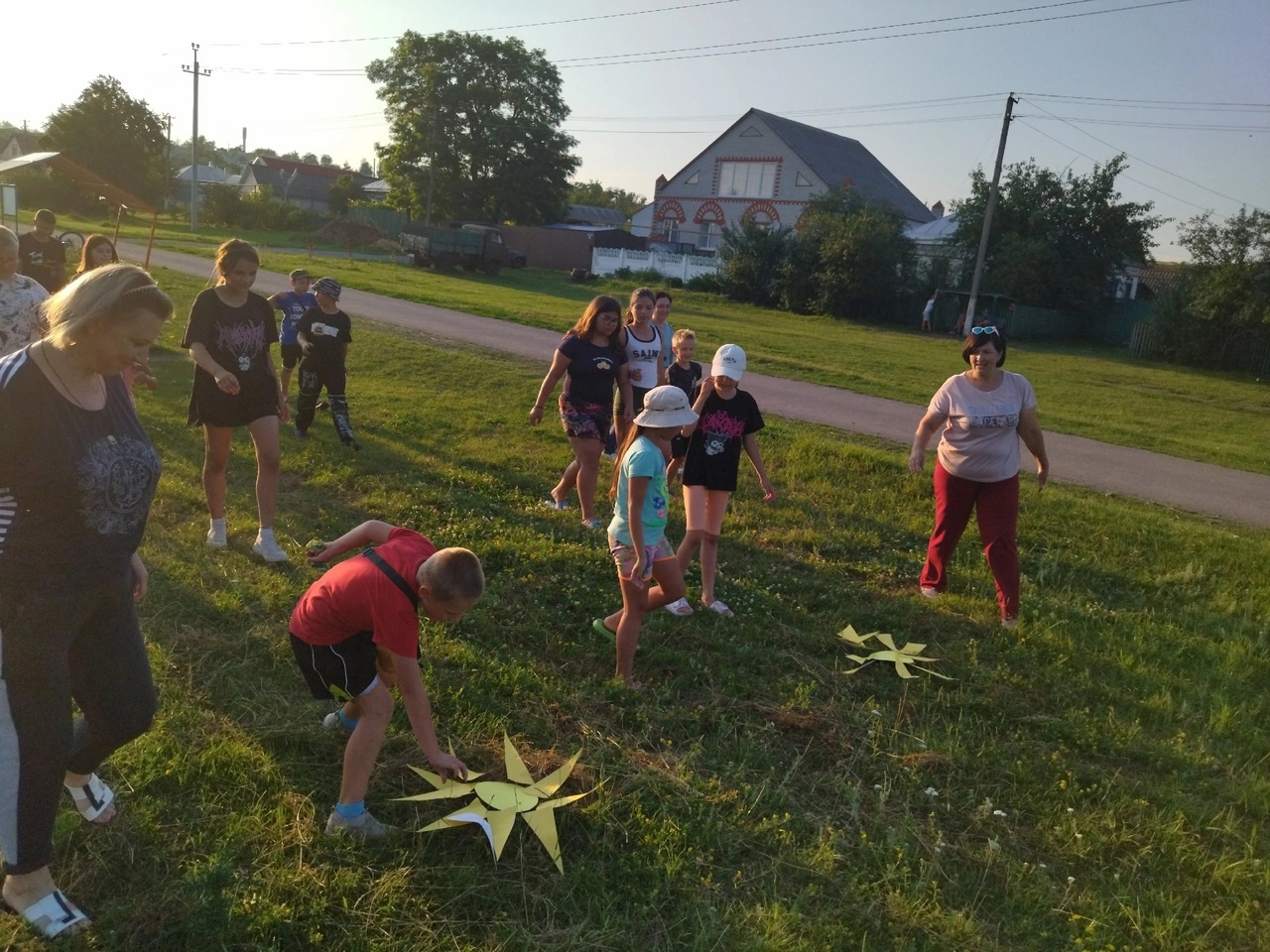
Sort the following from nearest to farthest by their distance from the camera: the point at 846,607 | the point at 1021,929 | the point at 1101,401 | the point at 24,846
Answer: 1. the point at 24,846
2. the point at 1021,929
3. the point at 846,607
4. the point at 1101,401

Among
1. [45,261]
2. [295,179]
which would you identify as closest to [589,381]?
[45,261]

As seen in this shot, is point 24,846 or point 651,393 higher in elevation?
point 651,393

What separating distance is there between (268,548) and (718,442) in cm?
287

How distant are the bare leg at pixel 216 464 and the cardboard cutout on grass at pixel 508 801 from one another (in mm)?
3034

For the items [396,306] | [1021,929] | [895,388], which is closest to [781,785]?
[1021,929]

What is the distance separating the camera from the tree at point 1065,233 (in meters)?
33.0

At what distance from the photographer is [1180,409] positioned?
55.8ft

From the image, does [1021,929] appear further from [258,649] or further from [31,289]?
[31,289]

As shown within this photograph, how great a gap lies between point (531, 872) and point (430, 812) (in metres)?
0.49

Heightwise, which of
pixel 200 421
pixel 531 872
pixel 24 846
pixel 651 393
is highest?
pixel 651 393

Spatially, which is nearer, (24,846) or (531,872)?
(24,846)

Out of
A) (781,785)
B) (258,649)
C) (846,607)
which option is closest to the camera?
(781,785)

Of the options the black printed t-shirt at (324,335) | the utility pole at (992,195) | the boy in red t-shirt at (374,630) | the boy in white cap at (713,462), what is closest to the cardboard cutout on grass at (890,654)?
the boy in white cap at (713,462)

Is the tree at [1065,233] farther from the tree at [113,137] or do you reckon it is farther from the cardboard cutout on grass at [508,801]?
the tree at [113,137]
